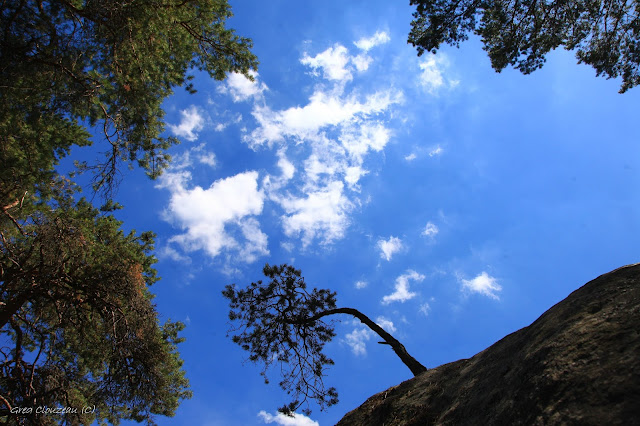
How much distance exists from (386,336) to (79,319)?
8548 mm

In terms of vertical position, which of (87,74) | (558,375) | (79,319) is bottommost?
(558,375)

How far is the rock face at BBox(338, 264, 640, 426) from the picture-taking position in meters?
2.45

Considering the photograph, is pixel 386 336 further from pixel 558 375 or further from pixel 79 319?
pixel 79 319

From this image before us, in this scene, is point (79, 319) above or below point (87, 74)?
below

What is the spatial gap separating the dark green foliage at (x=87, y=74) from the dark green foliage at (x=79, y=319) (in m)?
1.47

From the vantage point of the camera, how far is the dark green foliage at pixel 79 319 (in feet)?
27.7

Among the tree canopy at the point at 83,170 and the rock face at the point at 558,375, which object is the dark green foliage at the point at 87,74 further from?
the rock face at the point at 558,375

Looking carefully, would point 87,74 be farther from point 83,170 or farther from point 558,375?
point 558,375

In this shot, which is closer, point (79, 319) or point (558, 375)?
point (558, 375)

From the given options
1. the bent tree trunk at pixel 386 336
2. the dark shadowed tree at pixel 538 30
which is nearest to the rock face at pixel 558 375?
the bent tree trunk at pixel 386 336

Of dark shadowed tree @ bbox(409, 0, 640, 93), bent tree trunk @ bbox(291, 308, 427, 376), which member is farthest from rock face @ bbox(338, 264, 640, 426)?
dark shadowed tree @ bbox(409, 0, 640, 93)

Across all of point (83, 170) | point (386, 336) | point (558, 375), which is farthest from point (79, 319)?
point (558, 375)

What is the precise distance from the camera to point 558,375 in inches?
117

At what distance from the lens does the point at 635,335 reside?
2773 millimetres
